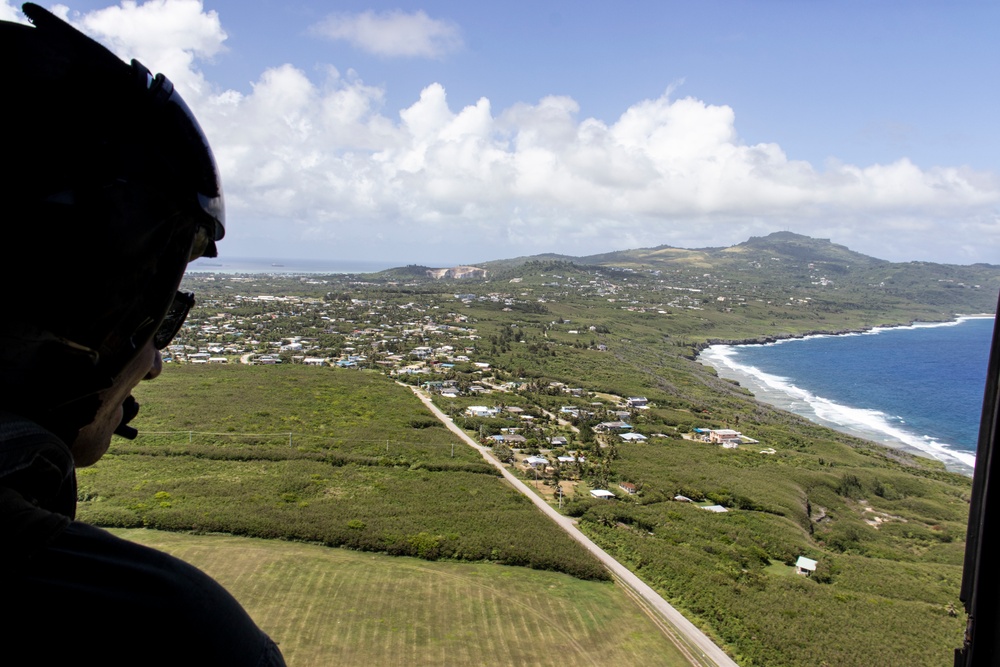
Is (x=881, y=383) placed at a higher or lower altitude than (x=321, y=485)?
lower

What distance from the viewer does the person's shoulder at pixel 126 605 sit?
1.91 feet

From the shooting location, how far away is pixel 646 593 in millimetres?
16031

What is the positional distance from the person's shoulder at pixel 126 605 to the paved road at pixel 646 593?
1521 cm

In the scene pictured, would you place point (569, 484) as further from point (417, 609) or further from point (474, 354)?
point (474, 354)

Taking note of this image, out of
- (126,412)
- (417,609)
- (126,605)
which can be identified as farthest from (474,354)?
(126,605)

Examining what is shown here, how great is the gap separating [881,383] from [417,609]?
63841mm

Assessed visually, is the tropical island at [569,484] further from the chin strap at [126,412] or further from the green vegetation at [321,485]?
the chin strap at [126,412]

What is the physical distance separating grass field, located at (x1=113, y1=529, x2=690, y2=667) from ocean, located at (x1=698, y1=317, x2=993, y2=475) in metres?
26.7

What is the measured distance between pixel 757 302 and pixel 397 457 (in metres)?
113

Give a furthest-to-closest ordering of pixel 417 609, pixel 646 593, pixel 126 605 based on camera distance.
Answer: pixel 646 593 → pixel 417 609 → pixel 126 605

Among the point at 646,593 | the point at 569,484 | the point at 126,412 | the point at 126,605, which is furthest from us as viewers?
the point at 569,484

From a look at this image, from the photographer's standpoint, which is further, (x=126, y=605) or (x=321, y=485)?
(x=321, y=485)

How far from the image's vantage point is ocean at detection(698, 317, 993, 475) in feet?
148

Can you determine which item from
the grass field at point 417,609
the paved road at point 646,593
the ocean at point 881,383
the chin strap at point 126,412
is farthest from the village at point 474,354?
the chin strap at point 126,412
